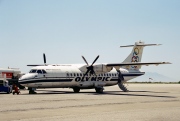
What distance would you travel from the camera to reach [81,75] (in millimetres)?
37125

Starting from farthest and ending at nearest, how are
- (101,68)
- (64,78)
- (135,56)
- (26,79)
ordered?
1. (135,56)
2. (101,68)
3. (64,78)
4. (26,79)

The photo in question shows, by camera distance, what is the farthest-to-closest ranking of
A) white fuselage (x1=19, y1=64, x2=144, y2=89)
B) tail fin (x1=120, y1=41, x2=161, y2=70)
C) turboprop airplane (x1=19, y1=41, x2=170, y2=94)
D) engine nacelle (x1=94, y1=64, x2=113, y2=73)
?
tail fin (x1=120, y1=41, x2=161, y2=70) → engine nacelle (x1=94, y1=64, x2=113, y2=73) → turboprop airplane (x1=19, y1=41, x2=170, y2=94) → white fuselage (x1=19, y1=64, x2=144, y2=89)

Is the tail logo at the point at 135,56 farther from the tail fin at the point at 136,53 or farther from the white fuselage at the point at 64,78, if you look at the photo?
the white fuselage at the point at 64,78

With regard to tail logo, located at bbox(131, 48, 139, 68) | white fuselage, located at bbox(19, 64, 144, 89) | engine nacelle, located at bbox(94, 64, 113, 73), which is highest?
tail logo, located at bbox(131, 48, 139, 68)

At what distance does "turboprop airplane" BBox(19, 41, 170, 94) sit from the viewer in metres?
33.2

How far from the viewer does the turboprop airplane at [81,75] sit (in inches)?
1307

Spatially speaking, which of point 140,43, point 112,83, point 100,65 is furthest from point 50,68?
point 140,43

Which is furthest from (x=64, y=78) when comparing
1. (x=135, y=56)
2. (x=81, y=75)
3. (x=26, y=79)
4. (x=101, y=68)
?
(x=135, y=56)

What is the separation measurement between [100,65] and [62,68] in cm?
463

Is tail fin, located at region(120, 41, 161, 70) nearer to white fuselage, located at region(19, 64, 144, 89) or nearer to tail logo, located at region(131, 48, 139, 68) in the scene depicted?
tail logo, located at region(131, 48, 139, 68)

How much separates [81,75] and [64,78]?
2703 millimetres

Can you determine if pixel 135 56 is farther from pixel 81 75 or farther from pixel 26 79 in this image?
pixel 26 79

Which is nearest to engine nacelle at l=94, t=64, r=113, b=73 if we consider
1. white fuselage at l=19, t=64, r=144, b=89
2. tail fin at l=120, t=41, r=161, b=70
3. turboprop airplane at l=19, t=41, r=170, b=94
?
turboprop airplane at l=19, t=41, r=170, b=94

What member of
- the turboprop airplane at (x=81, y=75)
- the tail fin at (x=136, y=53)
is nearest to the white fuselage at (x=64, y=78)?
the turboprop airplane at (x=81, y=75)
